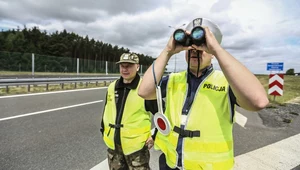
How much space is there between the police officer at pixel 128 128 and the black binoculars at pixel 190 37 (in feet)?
3.68

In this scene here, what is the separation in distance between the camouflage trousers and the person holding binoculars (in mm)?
806

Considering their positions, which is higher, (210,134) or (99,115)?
(210,134)

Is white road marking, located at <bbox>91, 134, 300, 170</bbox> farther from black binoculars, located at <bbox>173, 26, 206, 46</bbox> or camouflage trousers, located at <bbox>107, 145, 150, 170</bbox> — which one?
black binoculars, located at <bbox>173, 26, 206, 46</bbox>

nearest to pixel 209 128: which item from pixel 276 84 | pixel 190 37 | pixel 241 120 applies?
pixel 190 37

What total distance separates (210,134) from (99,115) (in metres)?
5.67

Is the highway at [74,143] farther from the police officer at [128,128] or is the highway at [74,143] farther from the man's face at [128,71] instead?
the man's face at [128,71]

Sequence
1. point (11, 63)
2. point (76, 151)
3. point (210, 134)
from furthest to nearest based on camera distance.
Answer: point (11, 63), point (76, 151), point (210, 134)

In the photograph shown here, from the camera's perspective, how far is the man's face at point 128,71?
8.51 ft

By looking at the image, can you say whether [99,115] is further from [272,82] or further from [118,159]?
[272,82]

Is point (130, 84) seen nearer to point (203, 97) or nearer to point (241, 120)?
point (203, 97)

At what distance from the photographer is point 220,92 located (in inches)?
55.6

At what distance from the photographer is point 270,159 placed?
3.52m

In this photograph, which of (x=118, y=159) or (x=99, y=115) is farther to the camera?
(x=99, y=115)

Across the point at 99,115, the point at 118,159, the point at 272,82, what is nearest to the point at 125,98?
the point at 118,159
